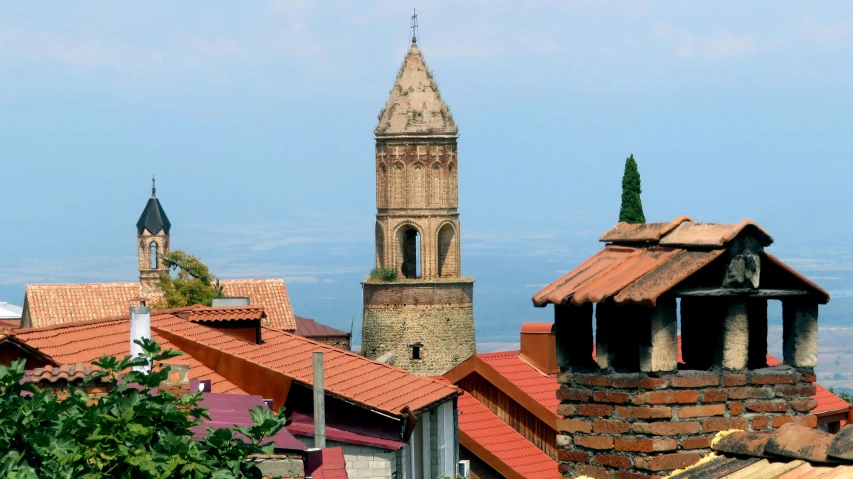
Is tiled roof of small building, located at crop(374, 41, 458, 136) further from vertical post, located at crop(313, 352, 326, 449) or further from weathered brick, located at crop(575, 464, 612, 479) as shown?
weathered brick, located at crop(575, 464, 612, 479)

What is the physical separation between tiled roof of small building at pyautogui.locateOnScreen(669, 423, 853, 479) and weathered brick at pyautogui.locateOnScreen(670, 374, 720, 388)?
31 centimetres

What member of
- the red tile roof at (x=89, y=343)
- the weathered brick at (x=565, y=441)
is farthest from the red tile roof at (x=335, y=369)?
the weathered brick at (x=565, y=441)

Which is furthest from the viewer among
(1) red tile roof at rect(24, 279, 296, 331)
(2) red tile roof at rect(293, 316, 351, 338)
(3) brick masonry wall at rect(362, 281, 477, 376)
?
(3) brick masonry wall at rect(362, 281, 477, 376)

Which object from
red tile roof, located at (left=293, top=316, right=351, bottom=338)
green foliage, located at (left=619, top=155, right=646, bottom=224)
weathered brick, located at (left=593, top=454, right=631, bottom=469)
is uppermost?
green foliage, located at (left=619, top=155, right=646, bottom=224)

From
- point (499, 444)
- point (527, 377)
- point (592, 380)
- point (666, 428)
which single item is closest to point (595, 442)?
point (592, 380)

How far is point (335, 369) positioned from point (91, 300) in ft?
184

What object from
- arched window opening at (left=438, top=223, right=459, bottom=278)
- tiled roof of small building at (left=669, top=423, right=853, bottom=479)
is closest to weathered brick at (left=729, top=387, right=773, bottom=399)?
tiled roof of small building at (left=669, top=423, right=853, bottom=479)

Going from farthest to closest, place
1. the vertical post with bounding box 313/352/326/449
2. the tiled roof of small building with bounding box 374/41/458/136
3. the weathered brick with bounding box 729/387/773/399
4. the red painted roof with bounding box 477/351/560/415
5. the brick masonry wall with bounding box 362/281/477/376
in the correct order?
1. the tiled roof of small building with bounding box 374/41/458/136
2. the brick masonry wall with bounding box 362/281/477/376
3. the red painted roof with bounding box 477/351/560/415
4. the vertical post with bounding box 313/352/326/449
5. the weathered brick with bounding box 729/387/773/399

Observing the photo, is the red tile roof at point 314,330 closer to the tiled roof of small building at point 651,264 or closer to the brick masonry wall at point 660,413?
the tiled roof of small building at point 651,264

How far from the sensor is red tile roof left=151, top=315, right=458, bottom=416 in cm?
2083

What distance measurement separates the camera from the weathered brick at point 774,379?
10234 millimetres

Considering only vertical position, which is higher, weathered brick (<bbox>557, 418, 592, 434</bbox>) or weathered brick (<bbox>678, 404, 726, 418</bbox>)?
Answer: weathered brick (<bbox>678, 404, 726, 418</bbox>)

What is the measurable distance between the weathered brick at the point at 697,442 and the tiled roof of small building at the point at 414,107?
7189 centimetres

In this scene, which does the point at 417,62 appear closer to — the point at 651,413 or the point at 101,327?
the point at 101,327
